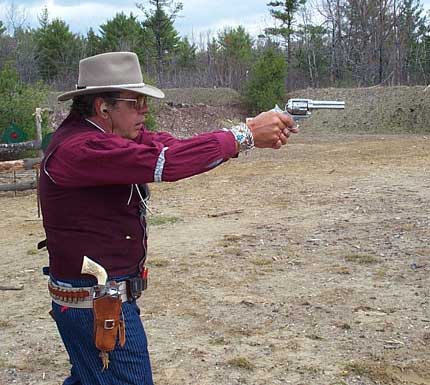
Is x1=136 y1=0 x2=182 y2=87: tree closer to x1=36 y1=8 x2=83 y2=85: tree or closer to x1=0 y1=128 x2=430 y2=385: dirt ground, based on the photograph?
x1=36 y1=8 x2=83 y2=85: tree

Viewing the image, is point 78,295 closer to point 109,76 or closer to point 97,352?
point 97,352

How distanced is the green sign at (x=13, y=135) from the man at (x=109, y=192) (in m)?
10.4

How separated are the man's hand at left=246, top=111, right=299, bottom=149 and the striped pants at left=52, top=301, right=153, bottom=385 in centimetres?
77

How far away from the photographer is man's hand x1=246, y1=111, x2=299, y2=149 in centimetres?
230

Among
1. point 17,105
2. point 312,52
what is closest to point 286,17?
point 312,52

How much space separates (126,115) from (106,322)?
2.34 feet

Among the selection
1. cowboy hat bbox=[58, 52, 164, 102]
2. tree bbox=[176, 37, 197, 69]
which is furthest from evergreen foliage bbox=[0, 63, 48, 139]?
tree bbox=[176, 37, 197, 69]

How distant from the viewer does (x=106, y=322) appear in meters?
2.35

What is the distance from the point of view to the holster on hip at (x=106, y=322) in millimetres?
2352

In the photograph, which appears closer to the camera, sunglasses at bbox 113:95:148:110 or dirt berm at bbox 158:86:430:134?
sunglasses at bbox 113:95:148:110

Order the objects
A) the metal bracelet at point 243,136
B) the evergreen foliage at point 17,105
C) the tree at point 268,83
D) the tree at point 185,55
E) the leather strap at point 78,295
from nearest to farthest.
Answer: the metal bracelet at point 243,136, the leather strap at point 78,295, the evergreen foliage at point 17,105, the tree at point 268,83, the tree at point 185,55

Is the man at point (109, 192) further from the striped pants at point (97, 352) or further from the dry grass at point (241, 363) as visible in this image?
the dry grass at point (241, 363)

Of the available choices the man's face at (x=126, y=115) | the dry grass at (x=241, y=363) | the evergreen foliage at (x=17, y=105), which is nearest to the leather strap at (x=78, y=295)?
the man's face at (x=126, y=115)

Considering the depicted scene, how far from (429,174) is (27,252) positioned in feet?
23.0
